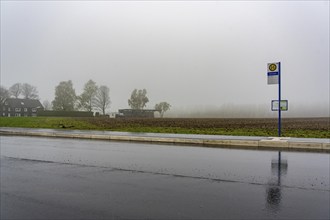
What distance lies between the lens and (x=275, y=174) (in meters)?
8.55

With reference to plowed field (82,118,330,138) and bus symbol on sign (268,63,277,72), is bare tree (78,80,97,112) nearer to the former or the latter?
plowed field (82,118,330,138)

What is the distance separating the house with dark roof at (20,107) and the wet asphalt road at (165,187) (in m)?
97.7

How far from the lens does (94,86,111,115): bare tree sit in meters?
89.4

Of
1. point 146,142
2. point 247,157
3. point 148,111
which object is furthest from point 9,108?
point 247,157

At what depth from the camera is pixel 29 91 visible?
3994 inches

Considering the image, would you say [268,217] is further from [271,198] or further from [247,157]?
[247,157]

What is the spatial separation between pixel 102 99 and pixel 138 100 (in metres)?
10.3

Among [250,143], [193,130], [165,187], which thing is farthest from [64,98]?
[165,187]

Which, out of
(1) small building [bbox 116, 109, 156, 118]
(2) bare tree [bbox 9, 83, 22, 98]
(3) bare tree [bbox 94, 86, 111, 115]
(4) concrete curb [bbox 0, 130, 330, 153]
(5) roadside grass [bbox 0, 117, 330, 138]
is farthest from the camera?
(2) bare tree [bbox 9, 83, 22, 98]

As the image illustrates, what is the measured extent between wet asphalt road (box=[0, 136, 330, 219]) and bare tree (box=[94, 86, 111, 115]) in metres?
78.8

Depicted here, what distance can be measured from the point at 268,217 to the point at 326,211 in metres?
1.07

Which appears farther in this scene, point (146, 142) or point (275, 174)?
point (146, 142)

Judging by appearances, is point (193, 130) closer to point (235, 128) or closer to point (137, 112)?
point (235, 128)

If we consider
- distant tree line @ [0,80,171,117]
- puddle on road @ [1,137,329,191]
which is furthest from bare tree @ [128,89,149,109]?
puddle on road @ [1,137,329,191]
